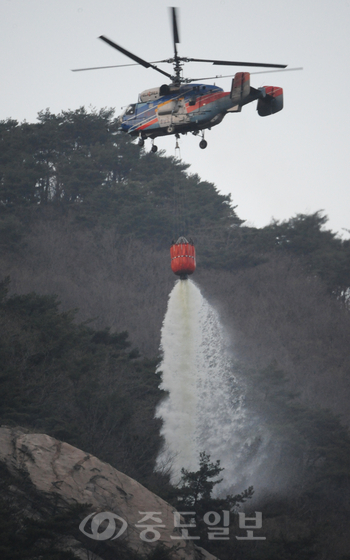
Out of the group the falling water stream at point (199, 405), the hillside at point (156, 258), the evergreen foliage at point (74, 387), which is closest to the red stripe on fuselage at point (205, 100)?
the evergreen foliage at point (74, 387)

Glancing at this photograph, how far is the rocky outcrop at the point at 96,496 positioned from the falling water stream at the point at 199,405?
11906 mm

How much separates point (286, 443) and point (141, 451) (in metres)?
7.40

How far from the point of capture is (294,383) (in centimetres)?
5219

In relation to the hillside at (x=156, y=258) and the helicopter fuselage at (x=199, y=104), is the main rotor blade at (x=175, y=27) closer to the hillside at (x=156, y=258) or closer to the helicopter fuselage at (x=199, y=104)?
the helicopter fuselage at (x=199, y=104)

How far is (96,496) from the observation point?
68.3 feet

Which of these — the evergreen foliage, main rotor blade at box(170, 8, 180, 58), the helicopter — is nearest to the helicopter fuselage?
the helicopter

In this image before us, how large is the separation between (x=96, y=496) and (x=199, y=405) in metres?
18.4

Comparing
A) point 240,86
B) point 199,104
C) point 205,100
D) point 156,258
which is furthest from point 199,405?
point 156,258

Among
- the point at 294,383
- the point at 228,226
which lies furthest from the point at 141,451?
the point at 228,226

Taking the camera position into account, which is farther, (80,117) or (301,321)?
(80,117)

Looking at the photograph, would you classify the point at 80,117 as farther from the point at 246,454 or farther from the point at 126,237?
the point at 246,454

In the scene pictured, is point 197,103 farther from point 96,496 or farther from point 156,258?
point 156,258

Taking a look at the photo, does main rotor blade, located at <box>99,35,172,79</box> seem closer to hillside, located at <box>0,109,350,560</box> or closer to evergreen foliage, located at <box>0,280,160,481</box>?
evergreen foliage, located at <box>0,280,160,481</box>

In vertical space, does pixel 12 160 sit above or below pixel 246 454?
above
